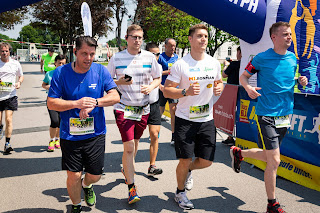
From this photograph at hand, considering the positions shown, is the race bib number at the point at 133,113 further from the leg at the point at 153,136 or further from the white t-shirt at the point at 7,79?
the white t-shirt at the point at 7,79

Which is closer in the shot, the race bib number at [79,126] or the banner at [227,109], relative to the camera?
the race bib number at [79,126]

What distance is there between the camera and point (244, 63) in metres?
6.11

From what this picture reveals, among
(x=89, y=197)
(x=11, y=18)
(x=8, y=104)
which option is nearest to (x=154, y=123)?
(x=89, y=197)

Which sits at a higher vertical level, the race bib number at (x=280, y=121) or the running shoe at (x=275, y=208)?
the race bib number at (x=280, y=121)

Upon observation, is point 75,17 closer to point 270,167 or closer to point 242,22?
point 242,22

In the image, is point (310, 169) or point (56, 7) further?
point (56, 7)

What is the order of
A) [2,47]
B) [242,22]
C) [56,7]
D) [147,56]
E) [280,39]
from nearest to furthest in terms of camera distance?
[280,39], [147,56], [242,22], [2,47], [56,7]

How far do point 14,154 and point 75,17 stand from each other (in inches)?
999

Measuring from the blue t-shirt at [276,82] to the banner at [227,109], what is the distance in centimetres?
268

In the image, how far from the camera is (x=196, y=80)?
12.0 ft

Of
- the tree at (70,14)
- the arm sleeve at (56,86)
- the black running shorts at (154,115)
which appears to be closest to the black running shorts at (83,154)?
the arm sleeve at (56,86)

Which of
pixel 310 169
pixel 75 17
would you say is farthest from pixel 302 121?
pixel 75 17

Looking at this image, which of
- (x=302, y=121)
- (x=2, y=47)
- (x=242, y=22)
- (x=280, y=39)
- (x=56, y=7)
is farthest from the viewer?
(x=56, y=7)

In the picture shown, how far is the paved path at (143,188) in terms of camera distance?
3793 mm
